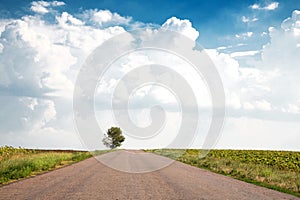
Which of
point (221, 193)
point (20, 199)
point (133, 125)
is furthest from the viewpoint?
point (133, 125)

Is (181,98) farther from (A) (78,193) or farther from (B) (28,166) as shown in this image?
(A) (78,193)

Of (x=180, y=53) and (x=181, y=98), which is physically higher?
(x=180, y=53)

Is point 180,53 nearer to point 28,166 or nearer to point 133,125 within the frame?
point 133,125

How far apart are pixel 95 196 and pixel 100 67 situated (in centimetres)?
2288

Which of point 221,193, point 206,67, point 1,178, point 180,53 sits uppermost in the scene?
point 180,53

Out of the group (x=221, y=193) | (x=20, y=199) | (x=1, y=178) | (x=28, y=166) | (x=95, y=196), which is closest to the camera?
(x=20, y=199)

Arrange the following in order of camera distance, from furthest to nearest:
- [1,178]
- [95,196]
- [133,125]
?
[133,125] < [1,178] < [95,196]

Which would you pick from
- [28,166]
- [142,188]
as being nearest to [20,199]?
[142,188]

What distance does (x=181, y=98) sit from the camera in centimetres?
3572

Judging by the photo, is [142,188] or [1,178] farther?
[1,178]

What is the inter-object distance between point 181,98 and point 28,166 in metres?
21.1

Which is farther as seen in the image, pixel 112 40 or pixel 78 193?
pixel 112 40

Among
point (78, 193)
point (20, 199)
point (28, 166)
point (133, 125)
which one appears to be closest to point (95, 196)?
point (78, 193)

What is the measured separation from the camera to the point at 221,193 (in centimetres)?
1000
